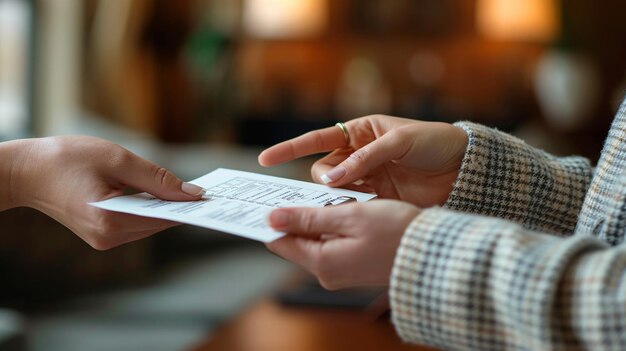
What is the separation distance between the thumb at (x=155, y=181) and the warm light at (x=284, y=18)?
5.97m

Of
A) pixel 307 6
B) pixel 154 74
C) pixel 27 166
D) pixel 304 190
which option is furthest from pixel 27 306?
pixel 307 6

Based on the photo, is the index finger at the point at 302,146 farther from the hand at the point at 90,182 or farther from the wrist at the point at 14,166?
the wrist at the point at 14,166

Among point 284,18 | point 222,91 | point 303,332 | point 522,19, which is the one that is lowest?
point 222,91

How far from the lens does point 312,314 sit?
1916mm

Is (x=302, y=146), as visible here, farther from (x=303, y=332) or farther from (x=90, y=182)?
(x=303, y=332)

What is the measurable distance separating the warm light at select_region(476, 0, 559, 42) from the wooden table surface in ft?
17.0

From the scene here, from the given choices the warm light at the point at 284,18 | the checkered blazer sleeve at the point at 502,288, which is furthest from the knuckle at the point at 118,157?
the warm light at the point at 284,18

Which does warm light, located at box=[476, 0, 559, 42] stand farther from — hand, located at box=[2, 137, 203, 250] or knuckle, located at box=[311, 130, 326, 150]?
hand, located at box=[2, 137, 203, 250]

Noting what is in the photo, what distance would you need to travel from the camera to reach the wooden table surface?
166 centimetres

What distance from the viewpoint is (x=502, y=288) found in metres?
0.75

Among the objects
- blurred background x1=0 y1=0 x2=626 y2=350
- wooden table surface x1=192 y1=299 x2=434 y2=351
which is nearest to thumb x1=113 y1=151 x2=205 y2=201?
wooden table surface x1=192 y1=299 x2=434 y2=351

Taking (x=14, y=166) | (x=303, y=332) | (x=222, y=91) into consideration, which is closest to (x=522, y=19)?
(x=222, y=91)

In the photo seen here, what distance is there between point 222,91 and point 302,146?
5.12 metres

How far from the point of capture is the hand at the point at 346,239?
85 cm
